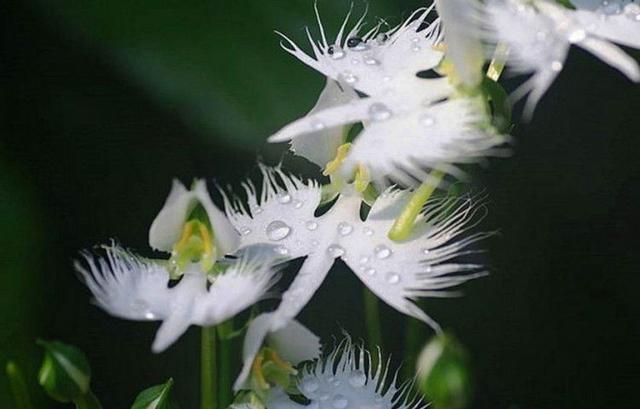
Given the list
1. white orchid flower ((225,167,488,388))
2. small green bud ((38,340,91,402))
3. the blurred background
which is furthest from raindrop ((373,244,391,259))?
the blurred background

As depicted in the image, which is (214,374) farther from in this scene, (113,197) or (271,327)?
(113,197)

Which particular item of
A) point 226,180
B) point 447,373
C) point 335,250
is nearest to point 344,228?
point 335,250

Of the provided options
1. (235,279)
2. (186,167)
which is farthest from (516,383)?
(235,279)

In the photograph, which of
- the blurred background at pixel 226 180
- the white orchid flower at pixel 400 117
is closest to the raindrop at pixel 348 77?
the white orchid flower at pixel 400 117

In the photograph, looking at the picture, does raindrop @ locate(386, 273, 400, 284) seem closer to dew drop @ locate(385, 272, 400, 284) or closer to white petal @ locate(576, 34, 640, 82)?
dew drop @ locate(385, 272, 400, 284)

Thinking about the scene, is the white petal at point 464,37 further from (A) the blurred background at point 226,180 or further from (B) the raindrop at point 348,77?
(A) the blurred background at point 226,180

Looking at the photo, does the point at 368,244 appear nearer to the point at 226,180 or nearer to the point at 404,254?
the point at 404,254

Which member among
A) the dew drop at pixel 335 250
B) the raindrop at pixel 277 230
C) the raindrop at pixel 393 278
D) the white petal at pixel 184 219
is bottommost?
the raindrop at pixel 393 278
